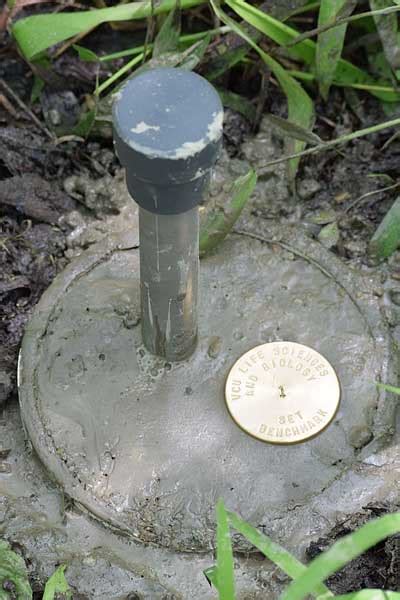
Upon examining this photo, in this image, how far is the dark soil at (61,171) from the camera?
200cm

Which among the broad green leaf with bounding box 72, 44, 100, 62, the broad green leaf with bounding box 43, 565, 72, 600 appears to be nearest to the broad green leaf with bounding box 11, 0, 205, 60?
the broad green leaf with bounding box 72, 44, 100, 62

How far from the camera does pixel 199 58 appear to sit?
2020 mm

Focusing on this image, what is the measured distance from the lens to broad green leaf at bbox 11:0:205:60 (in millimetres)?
2045

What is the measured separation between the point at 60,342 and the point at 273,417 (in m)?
0.50

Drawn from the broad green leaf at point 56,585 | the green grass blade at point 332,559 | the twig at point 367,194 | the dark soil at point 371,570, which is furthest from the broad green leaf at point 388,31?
the broad green leaf at point 56,585

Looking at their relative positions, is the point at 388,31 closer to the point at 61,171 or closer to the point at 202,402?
the point at 61,171

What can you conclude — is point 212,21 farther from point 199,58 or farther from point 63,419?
point 63,419

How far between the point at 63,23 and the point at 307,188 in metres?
0.72

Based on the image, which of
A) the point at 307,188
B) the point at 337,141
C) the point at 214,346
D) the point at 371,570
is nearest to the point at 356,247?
the point at 307,188

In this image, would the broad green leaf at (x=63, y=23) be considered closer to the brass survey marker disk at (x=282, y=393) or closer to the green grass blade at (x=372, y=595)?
the brass survey marker disk at (x=282, y=393)

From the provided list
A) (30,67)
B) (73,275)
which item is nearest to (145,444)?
(73,275)

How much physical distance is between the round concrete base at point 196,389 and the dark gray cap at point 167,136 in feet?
1.57

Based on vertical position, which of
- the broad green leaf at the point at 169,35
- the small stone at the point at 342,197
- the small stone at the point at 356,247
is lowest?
the small stone at the point at 356,247

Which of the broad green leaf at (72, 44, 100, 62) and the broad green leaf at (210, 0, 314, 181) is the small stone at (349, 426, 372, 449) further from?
the broad green leaf at (72, 44, 100, 62)
